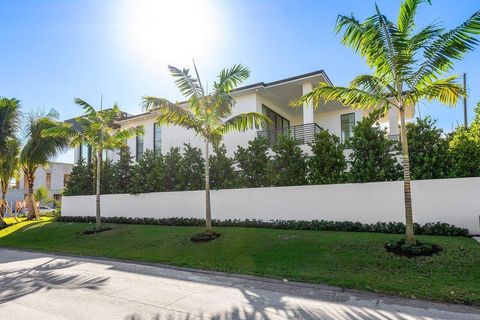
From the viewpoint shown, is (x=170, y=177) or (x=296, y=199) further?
(x=170, y=177)

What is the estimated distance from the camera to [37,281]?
26.1 feet

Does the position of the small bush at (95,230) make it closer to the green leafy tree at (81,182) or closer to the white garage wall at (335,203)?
the white garage wall at (335,203)

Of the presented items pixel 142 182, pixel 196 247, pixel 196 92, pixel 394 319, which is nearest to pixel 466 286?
pixel 394 319

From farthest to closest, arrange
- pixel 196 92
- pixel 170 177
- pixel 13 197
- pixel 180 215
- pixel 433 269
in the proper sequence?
pixel 13 197, pixel 170 177, pixel 180 215, pixel 196 92, pixel 433 269

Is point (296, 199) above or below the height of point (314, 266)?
above

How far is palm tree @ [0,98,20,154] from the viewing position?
22094mm

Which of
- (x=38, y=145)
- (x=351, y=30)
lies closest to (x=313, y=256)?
(x=351, y=30)

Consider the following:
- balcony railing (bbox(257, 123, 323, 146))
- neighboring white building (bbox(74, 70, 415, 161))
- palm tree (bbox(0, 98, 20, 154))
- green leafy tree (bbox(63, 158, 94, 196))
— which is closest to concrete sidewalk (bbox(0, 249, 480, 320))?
neighboring white building (bbox(74, 70, 415, 161))

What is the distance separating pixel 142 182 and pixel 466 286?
16.2 meters

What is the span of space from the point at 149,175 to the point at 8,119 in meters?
11.4

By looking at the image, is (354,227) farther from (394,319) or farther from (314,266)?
(394,319)

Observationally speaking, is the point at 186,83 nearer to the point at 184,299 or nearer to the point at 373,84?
the point at 373,84

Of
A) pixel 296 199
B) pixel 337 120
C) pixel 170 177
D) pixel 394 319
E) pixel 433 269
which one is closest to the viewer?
pixel 394 319

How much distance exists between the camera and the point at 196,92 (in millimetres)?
12664
